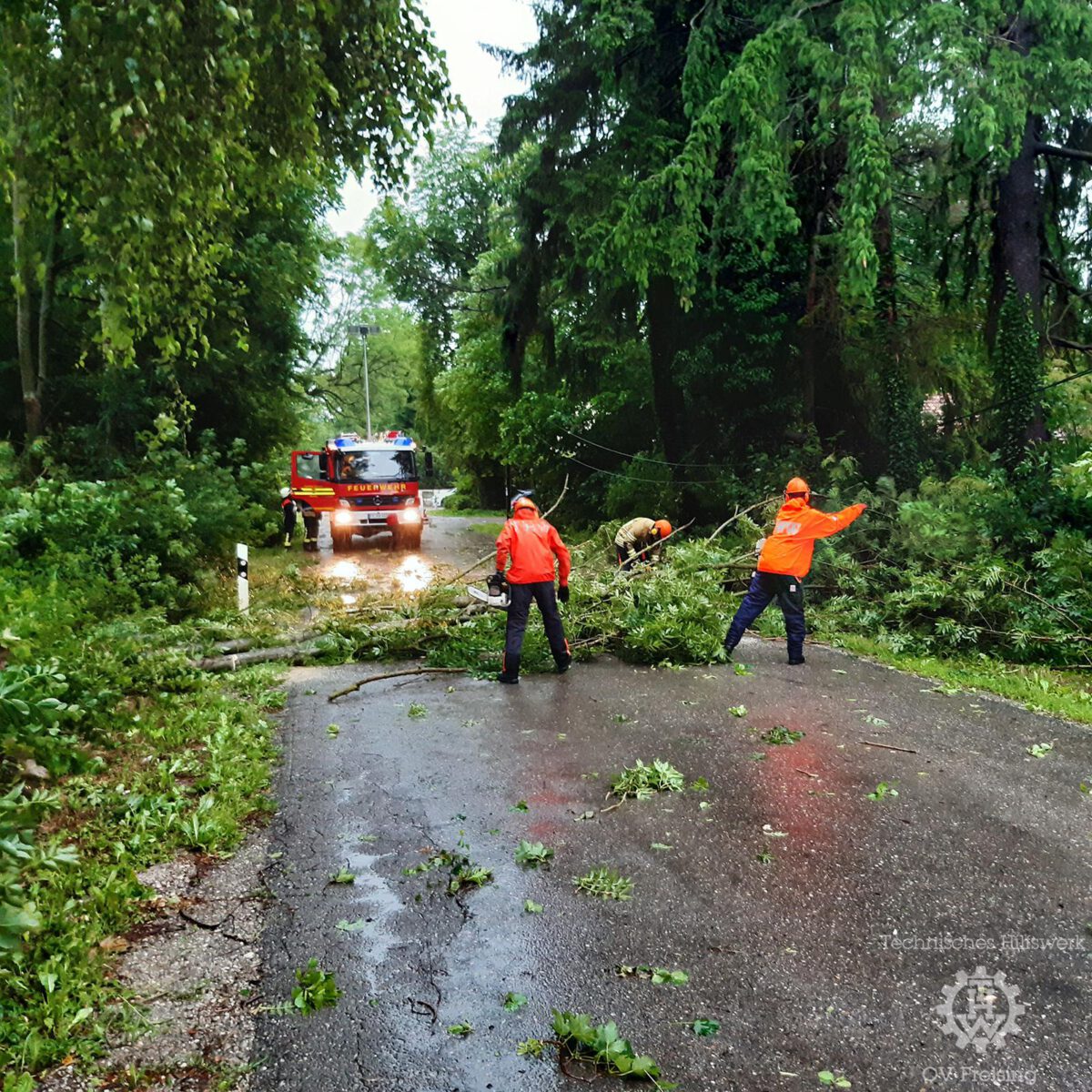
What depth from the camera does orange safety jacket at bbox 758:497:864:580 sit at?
906 cm

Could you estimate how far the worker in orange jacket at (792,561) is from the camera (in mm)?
9070

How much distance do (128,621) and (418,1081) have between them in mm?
6397

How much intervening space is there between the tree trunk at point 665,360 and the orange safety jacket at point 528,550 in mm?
11021

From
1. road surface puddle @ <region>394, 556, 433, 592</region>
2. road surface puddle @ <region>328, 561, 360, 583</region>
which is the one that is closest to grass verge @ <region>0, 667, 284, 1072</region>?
road surface puddle @ <region>394, 556, 433, 592</region>

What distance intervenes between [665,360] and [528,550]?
38.6ft

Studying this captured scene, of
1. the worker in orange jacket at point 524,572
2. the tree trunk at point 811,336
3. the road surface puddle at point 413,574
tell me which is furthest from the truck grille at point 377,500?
the worker in orange jacket at point 524,572

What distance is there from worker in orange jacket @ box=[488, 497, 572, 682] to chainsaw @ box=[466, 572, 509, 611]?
0.05ft

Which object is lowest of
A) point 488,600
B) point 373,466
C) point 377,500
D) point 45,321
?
point 488,600

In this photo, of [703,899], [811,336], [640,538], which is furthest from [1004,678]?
[811,336]

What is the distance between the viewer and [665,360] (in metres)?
19.2

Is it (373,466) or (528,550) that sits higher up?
(373,466)

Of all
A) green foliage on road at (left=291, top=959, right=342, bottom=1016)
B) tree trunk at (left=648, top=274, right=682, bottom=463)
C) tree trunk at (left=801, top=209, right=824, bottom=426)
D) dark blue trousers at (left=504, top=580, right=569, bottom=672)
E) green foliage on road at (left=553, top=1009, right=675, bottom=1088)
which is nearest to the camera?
green foliage on road at (left=553, top=1009, right=675, bottom=1088)

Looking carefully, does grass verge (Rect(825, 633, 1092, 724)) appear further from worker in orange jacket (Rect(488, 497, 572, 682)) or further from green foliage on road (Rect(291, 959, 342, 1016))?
green foliage on road (Rect(291, 959, 342, 1016))

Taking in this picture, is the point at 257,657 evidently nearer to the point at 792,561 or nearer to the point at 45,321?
the point at 792,561
